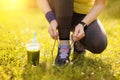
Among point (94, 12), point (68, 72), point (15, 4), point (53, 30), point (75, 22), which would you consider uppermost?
point (15, 4)

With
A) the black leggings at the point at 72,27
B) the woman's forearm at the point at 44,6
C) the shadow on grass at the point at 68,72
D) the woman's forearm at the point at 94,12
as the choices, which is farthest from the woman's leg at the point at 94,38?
the woman's forearm at the point at 44,6

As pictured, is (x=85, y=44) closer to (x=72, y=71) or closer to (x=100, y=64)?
(x=100, y=64)

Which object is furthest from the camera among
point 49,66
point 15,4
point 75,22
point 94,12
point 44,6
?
point 15,4

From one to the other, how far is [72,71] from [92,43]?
727mm

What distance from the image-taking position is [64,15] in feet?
18.2

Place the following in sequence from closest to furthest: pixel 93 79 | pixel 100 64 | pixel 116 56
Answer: pixel 93 79, pixel 100 64, pixel 116 56


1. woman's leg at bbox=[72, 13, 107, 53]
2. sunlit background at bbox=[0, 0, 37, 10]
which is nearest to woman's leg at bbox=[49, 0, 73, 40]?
woman's leg at bbox=[72, 13, 107, 53]

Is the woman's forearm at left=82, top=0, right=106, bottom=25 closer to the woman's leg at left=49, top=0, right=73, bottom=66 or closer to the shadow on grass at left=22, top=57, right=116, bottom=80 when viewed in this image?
the woman's leg at left=49, top=0, right=73, bottom=66

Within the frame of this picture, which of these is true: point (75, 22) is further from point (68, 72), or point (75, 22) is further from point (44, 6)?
point (68, 72)

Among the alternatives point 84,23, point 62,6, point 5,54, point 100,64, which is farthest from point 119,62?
point 5,54

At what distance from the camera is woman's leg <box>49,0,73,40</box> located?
18.1ft

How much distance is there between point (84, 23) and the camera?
18.5ft

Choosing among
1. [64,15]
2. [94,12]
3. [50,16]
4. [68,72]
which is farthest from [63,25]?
[68,72]

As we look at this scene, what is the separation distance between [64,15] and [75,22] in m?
0.64
